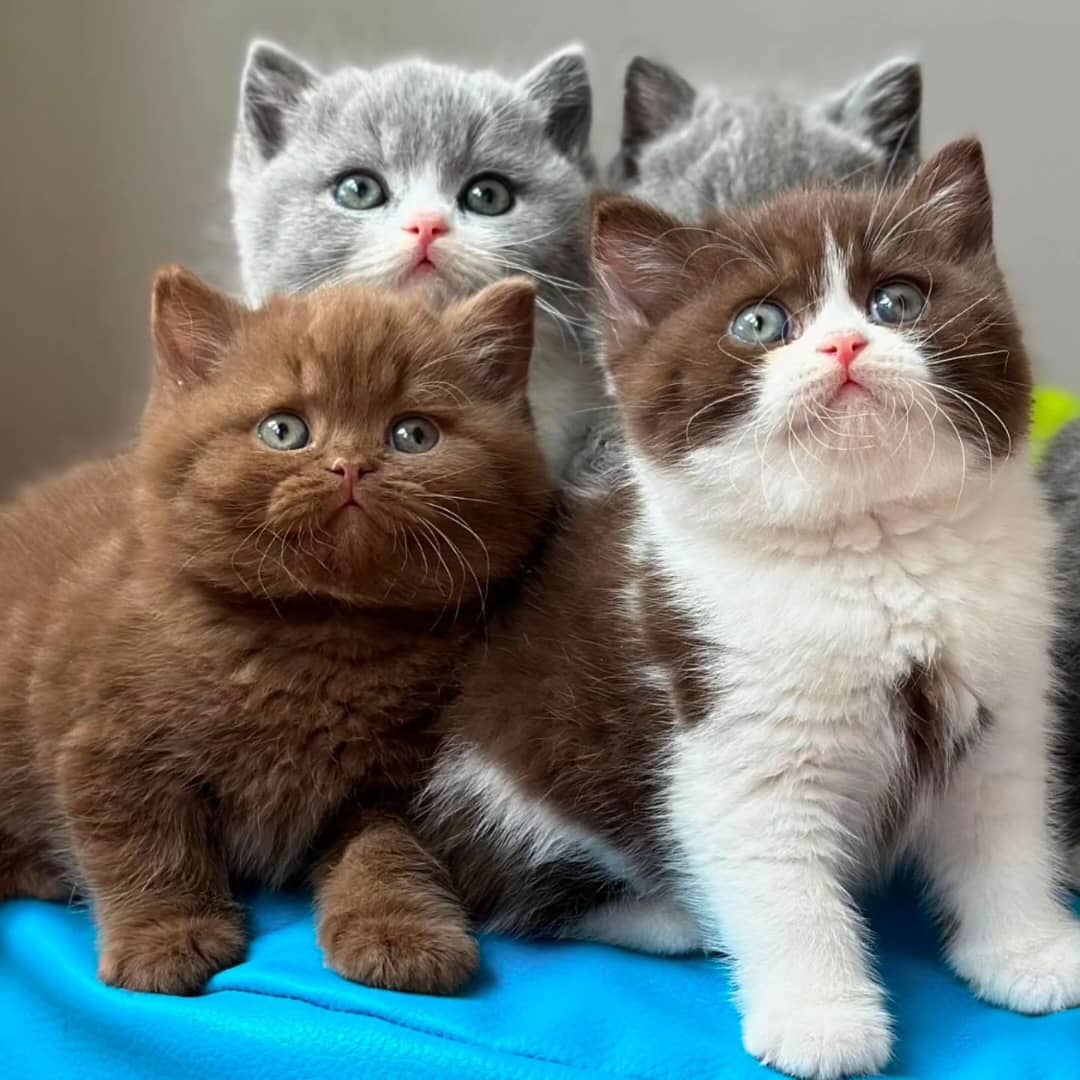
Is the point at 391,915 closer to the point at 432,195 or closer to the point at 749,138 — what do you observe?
the point at 432,195

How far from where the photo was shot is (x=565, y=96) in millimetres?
1425

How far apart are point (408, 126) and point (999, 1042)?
0.99 metres

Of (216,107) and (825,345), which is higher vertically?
(825,345)

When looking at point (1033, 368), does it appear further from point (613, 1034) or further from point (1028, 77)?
point (1028, 77)

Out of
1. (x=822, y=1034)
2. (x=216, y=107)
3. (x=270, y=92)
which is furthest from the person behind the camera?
(x=216, y=107)

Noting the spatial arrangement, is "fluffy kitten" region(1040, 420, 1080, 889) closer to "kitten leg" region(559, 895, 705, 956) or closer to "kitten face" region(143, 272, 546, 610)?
"kitten leg" region(559, 895, 705, 956)

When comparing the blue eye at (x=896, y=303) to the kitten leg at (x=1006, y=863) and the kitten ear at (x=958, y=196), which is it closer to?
the kitten ear at (x=958, y=196)

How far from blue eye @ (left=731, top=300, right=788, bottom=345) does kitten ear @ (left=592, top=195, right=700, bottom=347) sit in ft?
0.24

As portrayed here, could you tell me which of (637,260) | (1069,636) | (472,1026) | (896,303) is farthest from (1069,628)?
(472,1026)

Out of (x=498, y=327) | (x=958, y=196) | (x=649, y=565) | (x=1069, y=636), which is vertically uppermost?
(x=958, y=196)

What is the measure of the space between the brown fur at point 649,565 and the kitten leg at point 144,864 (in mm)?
176

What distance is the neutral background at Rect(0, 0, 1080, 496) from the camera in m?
1.88

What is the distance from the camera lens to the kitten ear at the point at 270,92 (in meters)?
1.41

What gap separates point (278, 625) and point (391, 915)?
9.4 inches
